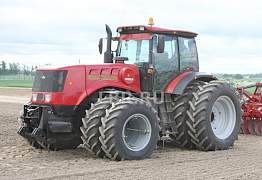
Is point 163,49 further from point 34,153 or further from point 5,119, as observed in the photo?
point 5,119

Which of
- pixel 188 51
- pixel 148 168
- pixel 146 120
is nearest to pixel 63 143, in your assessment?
pixel 146 120

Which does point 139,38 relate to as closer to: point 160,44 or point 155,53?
point 155,53

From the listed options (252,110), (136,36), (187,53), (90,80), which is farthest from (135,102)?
(252,110)

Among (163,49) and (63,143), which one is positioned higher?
(163,49)

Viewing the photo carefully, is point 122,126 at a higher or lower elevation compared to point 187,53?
lower

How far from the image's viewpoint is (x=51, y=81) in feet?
29.4

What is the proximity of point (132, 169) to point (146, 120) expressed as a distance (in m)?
1.42

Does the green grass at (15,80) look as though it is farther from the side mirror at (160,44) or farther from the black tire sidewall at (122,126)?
the black tire sidewall at (122,126)

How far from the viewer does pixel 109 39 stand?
1039cm

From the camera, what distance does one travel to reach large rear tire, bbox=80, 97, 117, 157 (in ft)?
27.5

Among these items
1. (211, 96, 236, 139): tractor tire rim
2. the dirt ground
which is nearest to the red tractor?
(211, 96, 236, 139): tractor tire rim

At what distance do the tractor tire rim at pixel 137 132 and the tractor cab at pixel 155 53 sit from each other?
38.6 inches

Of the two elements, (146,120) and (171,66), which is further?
(171,66)

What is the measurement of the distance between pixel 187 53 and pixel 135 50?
3.83 ft
